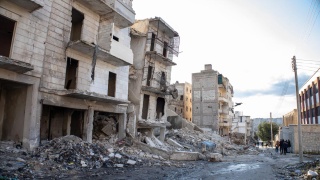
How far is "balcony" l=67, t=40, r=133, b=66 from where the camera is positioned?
1391 centimetres

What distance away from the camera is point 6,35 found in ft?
37.5

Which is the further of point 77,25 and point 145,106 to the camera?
point 145,106

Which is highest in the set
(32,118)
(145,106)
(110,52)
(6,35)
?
(110,52)

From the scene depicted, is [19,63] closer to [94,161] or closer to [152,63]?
[94,161]

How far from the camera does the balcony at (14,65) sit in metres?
9.62

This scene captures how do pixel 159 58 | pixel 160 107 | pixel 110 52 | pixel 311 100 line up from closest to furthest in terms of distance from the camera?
pixel 110 52, pixel 159 58, pixel 160 107, pixel 311 100

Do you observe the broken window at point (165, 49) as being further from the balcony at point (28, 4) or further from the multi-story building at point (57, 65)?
the balcony at point (28, 4)

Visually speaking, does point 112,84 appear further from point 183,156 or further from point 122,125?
point 183,156

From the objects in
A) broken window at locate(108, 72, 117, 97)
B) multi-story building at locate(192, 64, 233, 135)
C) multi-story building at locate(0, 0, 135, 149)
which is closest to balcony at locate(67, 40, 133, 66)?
multi-story building at locate(0, 0, 135, 149)

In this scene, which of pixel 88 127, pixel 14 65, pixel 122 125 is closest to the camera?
pixel 14 65

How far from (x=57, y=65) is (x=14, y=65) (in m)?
3.43

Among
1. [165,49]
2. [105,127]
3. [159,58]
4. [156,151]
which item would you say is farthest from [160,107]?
[156,151]

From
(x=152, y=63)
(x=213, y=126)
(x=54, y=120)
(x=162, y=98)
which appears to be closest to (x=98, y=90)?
(x=54, y=120)

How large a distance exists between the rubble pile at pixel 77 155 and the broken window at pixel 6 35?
494 centimetres
